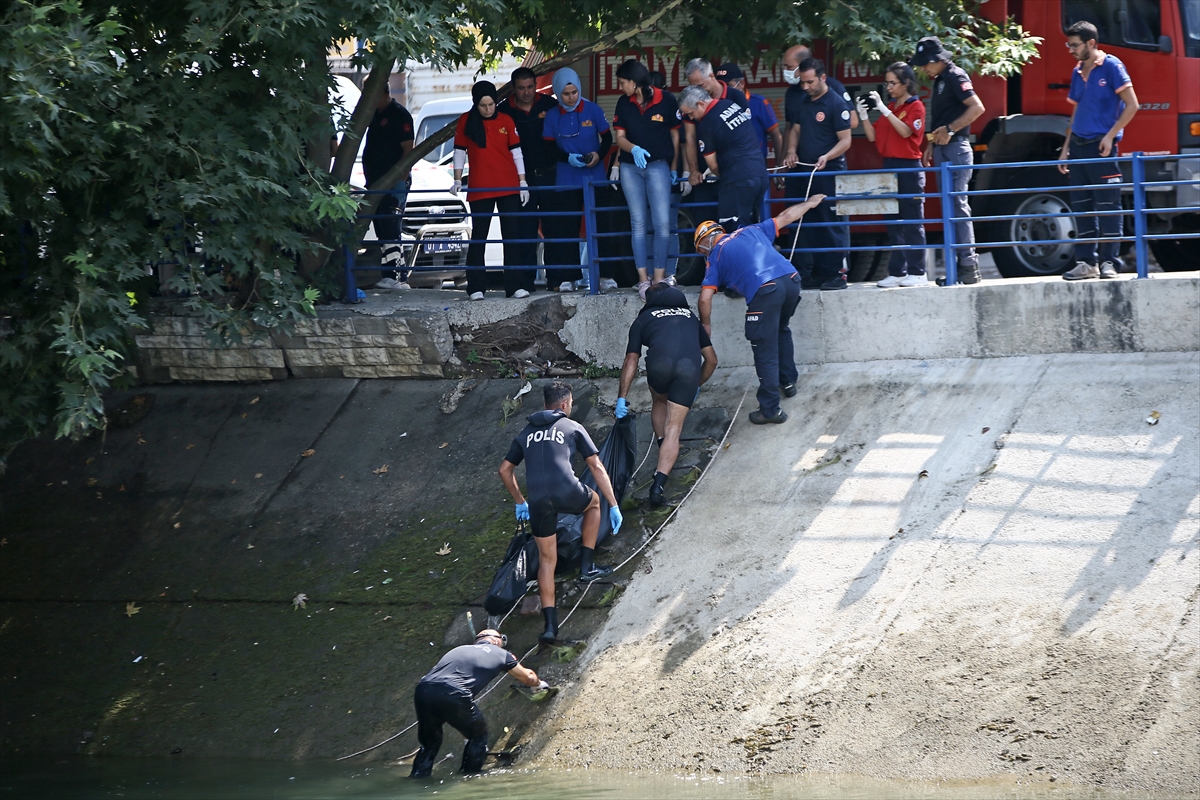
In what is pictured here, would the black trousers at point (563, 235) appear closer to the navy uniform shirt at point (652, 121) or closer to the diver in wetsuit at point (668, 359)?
the navy uniform shirt at point (652, 121)

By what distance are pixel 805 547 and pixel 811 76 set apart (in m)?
3.92

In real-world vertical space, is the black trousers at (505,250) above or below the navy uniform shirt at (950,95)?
below

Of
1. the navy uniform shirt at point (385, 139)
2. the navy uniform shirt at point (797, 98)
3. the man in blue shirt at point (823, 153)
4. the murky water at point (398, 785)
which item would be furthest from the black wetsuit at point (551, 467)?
the navy uniform shirt at point (385, 139)

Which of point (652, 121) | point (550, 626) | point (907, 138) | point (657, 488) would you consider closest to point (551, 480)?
point (550, 626)

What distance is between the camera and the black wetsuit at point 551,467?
8.38 m

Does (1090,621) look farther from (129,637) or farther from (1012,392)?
(129,637)

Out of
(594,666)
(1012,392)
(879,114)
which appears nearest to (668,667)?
(594,666)

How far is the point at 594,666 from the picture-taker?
8266mm

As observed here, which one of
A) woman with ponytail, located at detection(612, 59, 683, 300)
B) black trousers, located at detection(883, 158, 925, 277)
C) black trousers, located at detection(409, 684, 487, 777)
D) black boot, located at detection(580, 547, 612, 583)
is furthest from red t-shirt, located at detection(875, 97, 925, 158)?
black trousers, located at detection(409, 684, 487, 777)

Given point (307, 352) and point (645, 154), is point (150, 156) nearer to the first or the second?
point (307, 352)

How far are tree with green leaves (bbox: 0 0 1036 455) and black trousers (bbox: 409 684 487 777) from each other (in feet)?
9.11

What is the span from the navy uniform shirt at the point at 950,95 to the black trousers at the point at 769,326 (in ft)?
→ 6.16

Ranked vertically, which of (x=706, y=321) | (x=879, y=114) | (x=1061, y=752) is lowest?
(x=1061, y=752)

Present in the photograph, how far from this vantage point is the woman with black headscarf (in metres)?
11.3
